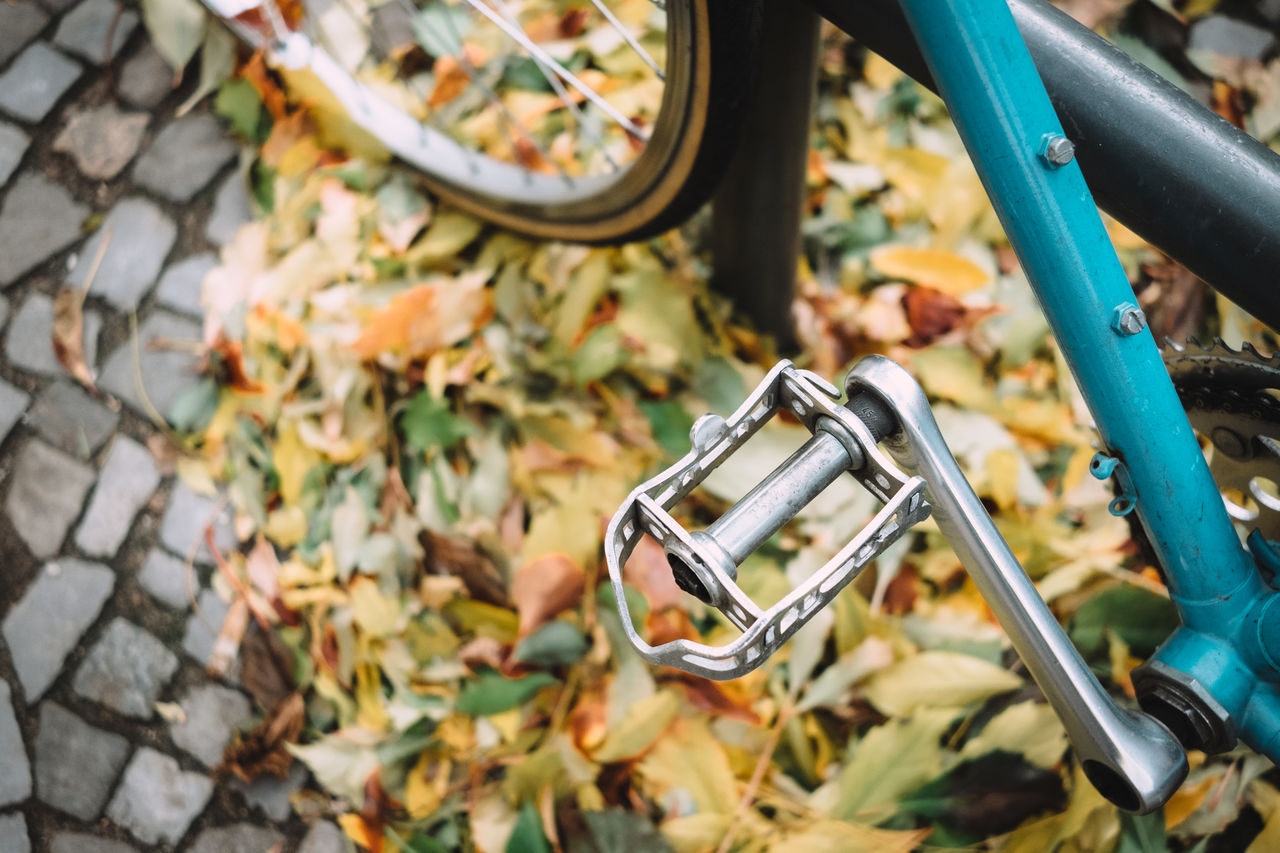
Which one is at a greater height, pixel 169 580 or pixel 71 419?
pixel 71 419

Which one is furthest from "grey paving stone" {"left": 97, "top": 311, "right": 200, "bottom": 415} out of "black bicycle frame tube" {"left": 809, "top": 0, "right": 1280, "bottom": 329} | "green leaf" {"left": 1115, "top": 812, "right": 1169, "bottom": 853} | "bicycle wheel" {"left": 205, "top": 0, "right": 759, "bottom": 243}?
"green leaf" {"left": 1115, "top": 812, "right": 1169, "bottom": 853}

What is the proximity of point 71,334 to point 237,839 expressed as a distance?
34.8 inches

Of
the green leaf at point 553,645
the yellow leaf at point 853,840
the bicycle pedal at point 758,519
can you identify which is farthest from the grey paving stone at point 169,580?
the bicycle pedal at point 758,519

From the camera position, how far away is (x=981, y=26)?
63cm

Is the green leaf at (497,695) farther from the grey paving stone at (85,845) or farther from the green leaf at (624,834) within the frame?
the grey paving stone at (85,845)

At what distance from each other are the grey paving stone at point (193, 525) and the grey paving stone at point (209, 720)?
0.65ft

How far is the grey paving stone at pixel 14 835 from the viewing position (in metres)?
1.27

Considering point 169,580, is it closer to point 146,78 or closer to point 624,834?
point 624,834

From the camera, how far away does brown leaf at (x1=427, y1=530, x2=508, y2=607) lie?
4.04 ft

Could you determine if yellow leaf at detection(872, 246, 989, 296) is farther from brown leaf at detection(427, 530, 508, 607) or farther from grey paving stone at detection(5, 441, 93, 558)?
grey paving stone at detection(5, 441, 93, 558)

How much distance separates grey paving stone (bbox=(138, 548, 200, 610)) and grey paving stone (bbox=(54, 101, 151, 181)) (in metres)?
0.74

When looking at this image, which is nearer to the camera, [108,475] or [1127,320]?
[1127,320]

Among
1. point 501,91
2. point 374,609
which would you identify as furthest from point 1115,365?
point 501,91

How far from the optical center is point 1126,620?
1.09m
